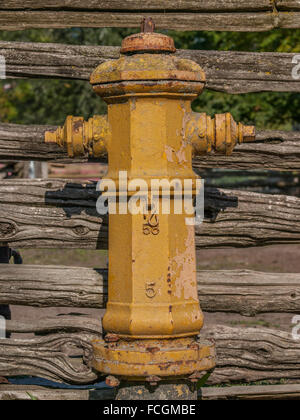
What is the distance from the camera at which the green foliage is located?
1034 cm

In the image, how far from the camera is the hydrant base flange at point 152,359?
7.68ft

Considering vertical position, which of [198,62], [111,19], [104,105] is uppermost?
[104,105]

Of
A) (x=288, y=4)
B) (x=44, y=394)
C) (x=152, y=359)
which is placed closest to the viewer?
(x=152, y=359)

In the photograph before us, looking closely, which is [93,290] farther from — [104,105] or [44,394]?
[104,105]

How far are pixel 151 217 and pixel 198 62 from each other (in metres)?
1.18

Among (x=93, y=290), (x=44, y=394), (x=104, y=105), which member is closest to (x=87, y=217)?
(x=93, y=290)

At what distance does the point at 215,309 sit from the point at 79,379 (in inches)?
28.5

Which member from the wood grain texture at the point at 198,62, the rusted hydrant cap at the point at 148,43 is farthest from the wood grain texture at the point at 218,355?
the rusted hydrant cap at the point at 148,43

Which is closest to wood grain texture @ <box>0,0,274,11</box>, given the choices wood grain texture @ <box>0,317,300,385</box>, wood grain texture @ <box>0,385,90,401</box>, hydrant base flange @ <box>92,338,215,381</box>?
wood grain texture @ <box>0,317,300,385</box>

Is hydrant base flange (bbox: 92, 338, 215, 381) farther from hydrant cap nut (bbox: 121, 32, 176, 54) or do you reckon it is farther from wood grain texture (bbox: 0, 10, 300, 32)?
wood grain texture (bbox: 0, 10, 300, 32)

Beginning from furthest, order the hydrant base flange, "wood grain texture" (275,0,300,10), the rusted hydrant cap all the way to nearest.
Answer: "wood grain texture" (275,0,300,10) → the rusted hydrant cap → the hydrant base flange

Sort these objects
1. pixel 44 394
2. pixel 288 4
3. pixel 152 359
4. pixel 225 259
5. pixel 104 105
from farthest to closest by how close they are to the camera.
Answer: pixel 104 105 → pixel 225 259 → pixel 288 4 → pixel 44 394 → pixel 152 359

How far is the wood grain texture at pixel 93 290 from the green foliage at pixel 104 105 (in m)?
1.96

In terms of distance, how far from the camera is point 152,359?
2.35 meters
